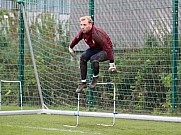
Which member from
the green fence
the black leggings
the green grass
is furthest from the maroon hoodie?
the green fence

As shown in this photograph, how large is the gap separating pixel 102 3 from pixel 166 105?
128 inches

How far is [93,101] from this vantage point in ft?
48.9

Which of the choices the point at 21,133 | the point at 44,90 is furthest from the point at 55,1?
the point at 21,133

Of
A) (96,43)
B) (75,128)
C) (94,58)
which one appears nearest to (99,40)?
(96,43)

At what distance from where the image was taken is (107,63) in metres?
14.8

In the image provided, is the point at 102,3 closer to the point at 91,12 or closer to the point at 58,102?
the point at 91,12

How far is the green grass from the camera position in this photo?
10016 mm

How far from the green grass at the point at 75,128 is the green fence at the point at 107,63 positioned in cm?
162

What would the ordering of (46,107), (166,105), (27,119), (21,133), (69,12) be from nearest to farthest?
(21,133)
(27,119)
(166,105)
(46,107)
(69,12)

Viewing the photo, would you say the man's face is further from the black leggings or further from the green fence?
the green fence

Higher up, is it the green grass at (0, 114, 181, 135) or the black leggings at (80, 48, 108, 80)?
the black leggings at (80, 48, 108, 80)

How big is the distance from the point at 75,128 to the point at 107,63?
430cm

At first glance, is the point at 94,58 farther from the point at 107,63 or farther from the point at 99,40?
the point at 107,63

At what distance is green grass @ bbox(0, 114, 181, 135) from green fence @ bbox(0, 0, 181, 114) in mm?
1617
